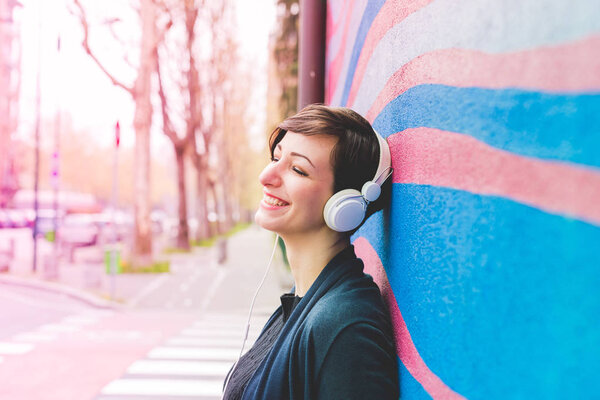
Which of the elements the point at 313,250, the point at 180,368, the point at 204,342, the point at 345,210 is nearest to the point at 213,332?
the point at 204,342

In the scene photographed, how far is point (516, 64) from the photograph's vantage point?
94 cm

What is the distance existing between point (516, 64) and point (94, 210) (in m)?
58.4

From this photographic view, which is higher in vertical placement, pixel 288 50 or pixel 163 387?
pixel 288 50

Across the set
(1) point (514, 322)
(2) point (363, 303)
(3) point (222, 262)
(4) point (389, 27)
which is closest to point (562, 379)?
(1) point (514, 322)

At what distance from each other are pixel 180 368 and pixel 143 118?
33.2ft

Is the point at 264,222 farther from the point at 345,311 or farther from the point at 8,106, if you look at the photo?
the point at 8,106

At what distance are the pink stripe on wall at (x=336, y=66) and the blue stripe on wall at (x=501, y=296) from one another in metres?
2.34

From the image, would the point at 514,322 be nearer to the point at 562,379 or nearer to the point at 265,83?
the point at 562,379

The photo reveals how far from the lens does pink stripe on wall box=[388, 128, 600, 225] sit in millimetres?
750

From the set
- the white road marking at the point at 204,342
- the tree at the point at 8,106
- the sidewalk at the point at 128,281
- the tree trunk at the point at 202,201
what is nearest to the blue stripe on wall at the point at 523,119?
the white road marking at the point at 204,342

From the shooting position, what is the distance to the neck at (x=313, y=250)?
1.89 m

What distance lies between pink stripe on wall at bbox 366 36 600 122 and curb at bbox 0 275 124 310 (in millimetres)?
10070

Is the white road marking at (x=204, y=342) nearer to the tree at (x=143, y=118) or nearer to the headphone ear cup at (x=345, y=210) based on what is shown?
the headphone ear cup at (x=345, y=210)

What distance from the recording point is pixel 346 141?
1.75 m
